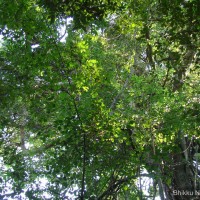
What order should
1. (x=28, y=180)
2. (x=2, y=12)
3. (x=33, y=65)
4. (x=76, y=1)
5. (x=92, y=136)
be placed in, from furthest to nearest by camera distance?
(x=28, y=180)
(x=92, y=136)
(x=33, y=65)
(x=2, y=12)
(x=76, y=1)

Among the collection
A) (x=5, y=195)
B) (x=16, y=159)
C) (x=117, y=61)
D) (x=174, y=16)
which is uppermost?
(x=117, y=61)

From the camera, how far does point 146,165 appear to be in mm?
3902

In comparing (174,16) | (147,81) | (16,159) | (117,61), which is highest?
(117,61)

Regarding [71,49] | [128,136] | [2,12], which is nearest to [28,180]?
[128,136]

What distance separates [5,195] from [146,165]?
192 cm

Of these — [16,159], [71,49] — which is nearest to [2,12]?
[71,49]

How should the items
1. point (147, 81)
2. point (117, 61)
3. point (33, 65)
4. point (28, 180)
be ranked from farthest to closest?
point (117, 61)
point (147, 81)
point (28, 180)
point (33, 65)

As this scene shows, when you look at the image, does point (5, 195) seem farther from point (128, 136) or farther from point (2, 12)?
point (2, 12)

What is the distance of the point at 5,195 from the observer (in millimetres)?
3365

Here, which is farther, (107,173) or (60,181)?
(107,173)

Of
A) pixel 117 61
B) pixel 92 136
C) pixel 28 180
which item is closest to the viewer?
pixel 92 136

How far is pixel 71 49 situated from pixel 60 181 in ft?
5.65

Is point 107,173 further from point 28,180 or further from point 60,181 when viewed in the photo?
point 28,180

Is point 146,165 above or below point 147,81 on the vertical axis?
below
